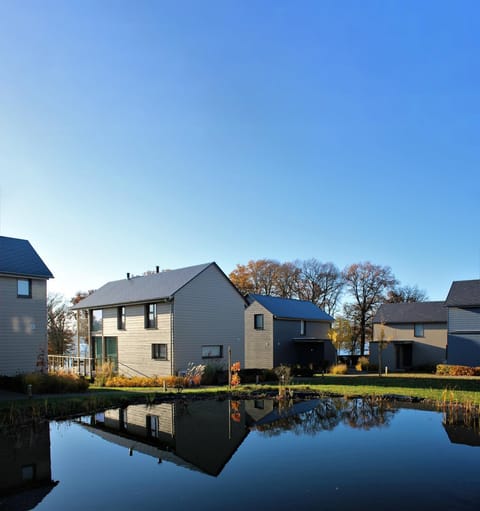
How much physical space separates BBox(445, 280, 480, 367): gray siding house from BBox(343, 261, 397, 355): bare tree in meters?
17.4

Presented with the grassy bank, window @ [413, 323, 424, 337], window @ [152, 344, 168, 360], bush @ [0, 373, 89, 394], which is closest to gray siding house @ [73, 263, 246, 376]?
window @ [152, 344, 168, 360]

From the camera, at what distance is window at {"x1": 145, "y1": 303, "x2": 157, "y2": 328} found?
26.3m

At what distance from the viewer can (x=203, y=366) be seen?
23625 millimetres

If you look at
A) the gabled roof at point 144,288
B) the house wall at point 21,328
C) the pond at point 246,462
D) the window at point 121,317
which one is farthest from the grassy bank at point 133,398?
the window at point 121,317

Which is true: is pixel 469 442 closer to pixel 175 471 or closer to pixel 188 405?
pixel 175 471

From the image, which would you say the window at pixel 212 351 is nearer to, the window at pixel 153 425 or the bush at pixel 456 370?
the window at pixel 153 425

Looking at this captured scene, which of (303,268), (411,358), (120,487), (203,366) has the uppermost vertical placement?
(303,268)

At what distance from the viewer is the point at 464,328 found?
1272 inches

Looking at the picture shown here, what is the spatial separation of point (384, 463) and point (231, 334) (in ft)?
63.4

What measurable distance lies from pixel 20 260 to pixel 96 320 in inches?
401

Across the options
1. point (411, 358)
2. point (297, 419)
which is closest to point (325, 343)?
point (411, 358)

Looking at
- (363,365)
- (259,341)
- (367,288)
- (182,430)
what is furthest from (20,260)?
(367,288)

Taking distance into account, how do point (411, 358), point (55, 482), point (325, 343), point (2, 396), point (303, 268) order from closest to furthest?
point (55, 482)
point (2, 396)
point (325, 343)
point (411, 358)
point (303, 268)

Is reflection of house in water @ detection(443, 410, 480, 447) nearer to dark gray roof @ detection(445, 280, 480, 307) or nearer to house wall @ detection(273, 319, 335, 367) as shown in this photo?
house wall @ detection(273, 319, 335, 367)
